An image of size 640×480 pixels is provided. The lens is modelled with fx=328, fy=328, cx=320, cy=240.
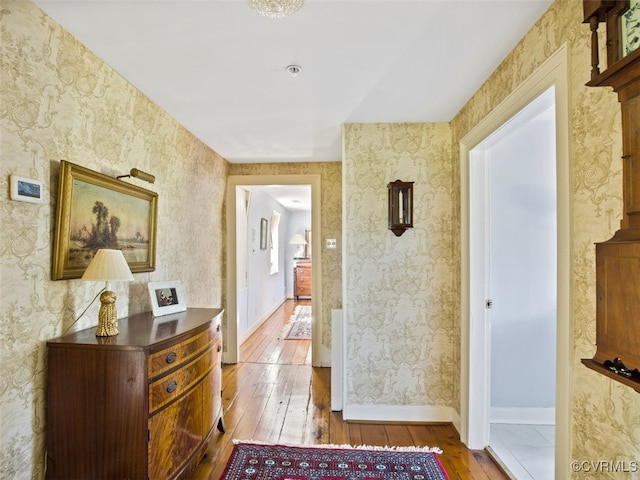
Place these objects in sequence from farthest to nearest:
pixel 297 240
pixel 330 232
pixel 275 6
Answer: pixel 297 240
pixel 330 232
pixel 275 6

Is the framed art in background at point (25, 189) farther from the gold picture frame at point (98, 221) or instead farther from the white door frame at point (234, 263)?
the white door frame at point (234, 263)

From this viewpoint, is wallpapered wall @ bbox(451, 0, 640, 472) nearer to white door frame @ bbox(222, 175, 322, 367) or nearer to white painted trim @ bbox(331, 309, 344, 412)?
white painted trim @ bbox(331, 309, 344, 412)

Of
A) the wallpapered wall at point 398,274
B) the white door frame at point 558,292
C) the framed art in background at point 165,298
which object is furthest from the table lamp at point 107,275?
the white door frame at point 558,292

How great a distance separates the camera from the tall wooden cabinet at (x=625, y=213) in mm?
818

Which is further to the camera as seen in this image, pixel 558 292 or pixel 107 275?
pixel 107 275

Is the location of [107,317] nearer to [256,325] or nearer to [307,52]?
[307,52]

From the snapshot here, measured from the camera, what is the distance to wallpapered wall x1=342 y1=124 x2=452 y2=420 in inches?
105

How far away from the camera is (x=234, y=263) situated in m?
3.92

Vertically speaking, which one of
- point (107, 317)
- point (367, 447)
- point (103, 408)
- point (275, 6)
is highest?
point (275, 6)

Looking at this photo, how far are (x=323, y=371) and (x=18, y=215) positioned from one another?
10.2 feet

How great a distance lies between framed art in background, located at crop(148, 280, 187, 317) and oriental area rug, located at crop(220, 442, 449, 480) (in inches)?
41.2

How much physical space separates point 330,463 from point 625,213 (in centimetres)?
204

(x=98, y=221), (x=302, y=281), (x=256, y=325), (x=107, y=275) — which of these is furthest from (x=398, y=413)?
(x=302, y=281)

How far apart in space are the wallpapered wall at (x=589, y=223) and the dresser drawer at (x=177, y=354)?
1.80m
